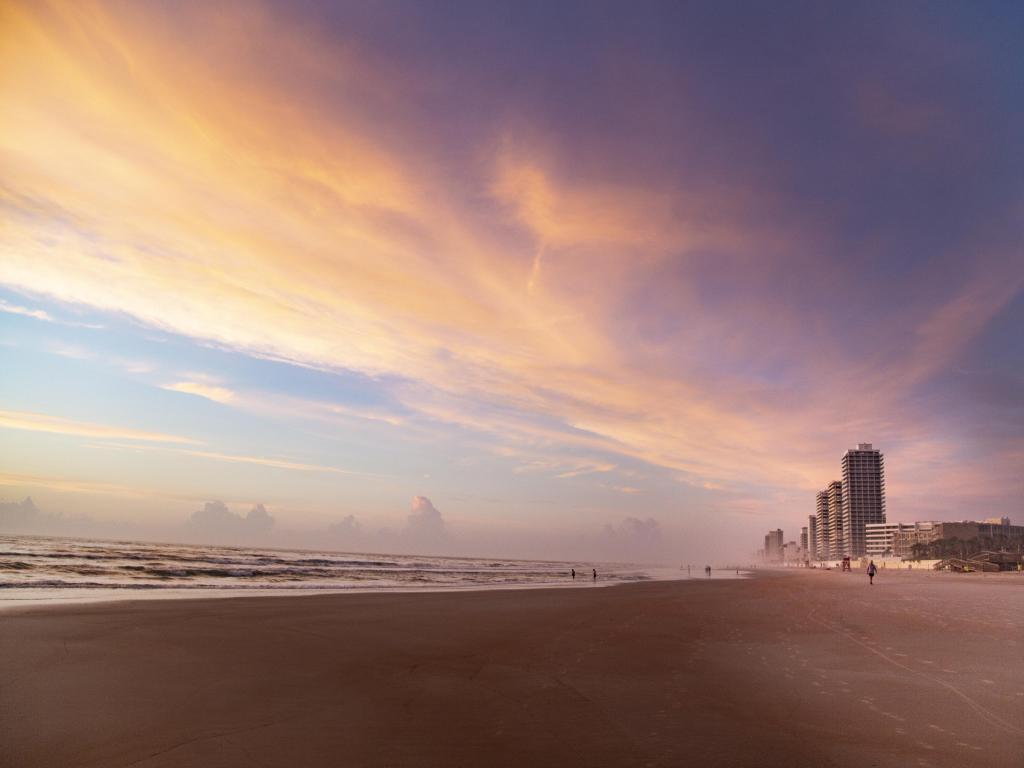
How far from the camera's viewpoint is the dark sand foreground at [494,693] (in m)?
7.15

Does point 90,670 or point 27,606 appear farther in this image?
point 27,606

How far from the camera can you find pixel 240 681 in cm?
1059

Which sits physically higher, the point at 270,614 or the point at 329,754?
the point at 329,754

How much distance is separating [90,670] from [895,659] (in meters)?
17.3

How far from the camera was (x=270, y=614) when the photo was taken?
2078 centimetres

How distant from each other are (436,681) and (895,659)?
10.8m

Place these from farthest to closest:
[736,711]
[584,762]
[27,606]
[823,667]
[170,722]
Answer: [27,606] < [823,667] < [736,711] < [170,722] < [584,762]

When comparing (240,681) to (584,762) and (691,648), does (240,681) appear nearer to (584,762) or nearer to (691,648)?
(584,762)

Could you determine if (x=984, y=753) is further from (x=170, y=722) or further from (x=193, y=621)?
(x=193, y=621)

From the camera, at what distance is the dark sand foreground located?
7.15 m

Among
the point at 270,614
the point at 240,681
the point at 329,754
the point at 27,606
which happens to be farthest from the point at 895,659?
the point at 27,606

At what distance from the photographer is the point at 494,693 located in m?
10.1

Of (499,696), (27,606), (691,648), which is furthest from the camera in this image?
(27,606)

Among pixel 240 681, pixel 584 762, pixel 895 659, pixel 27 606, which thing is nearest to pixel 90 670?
pixel 240 681
